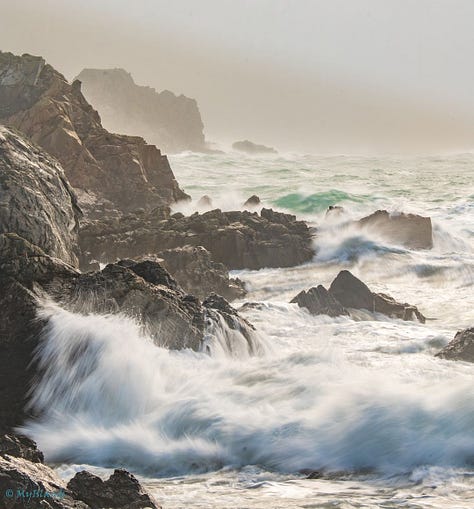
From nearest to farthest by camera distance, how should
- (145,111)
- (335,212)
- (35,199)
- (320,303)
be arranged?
(35,199)
(320,303)
(335,212)
(145,111)

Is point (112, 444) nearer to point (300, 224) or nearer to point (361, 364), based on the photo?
point (361, 364)

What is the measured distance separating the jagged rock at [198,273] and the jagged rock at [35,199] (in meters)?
5.10

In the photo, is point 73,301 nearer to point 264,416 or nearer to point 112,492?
point 264,416

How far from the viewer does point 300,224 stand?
32.0 meters

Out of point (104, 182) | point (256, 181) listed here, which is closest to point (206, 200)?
point (104, 182)

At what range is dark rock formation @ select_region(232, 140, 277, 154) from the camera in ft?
427

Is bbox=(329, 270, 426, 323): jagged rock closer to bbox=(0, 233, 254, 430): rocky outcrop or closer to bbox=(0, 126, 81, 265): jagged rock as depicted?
bbox=(0, 233, 254, 430): rocky outcrop

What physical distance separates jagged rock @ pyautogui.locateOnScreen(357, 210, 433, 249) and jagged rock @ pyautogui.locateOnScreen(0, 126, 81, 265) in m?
18.3

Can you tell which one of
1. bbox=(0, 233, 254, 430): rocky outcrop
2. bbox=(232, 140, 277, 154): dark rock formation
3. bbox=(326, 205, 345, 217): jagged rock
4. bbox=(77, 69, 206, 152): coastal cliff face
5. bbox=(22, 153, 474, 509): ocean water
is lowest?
bbox=(22, 153, 474, 509): ocean water

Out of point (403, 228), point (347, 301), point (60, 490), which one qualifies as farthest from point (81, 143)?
point (60, 490)

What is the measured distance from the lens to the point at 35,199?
15.6m

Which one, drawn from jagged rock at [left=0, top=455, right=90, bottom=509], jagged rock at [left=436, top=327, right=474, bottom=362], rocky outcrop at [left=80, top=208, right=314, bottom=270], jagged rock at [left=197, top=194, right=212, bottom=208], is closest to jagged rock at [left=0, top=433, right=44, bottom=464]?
jagged rock at [left=0, top=455, right=90, bottom=509]

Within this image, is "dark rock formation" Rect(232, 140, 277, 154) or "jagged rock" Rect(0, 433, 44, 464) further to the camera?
"dark rock formation" Rect(232, 140, 277, 154)

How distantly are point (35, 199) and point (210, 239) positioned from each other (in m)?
12.7
